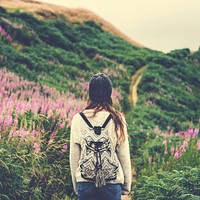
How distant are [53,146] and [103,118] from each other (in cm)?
399

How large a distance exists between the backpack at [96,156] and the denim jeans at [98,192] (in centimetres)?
8

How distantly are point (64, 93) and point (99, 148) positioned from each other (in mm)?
12543

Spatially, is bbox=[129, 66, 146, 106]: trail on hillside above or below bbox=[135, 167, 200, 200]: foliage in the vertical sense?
above

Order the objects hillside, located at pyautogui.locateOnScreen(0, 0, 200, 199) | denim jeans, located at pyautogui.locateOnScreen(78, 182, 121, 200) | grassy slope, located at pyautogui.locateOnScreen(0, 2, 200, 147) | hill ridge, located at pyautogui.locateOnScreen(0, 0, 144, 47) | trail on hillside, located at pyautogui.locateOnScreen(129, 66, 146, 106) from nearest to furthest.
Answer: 1. denim jeans, located at pyautogui.locateOnScreen(78, 182, 121, 200)
2. hillside, located at pyautogui.locateOnScreen(0, 0, 200, 199)
3. grassy slope, located at pyautogui.locateOnScreen(0, 2, 200, 147)
4. trail on hillside, located at pyautogui.locateOnScreen(129, 66, 146, 106)
5. hill ridge, located at pyautogui.locateOnScreen(0, 0, 144, 47)

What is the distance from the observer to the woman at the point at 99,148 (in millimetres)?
4789

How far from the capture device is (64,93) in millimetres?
17250

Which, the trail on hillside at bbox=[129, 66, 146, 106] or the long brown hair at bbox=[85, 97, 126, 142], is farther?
the trail on hillside at bbox=[129, 66, 146, 106]

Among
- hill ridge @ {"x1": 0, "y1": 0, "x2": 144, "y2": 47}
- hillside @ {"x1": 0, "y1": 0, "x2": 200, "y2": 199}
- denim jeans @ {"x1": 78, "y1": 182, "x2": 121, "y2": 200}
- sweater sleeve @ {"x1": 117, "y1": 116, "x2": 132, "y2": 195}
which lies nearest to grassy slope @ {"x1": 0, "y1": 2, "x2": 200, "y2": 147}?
hillside @ {"x1": 0, "y1": 0, "x2": 200, "y2": 199}

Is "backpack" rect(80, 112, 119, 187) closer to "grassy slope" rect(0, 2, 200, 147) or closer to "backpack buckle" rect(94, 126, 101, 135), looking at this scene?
"backpack buckle" rect(94, 126, 101, 135)

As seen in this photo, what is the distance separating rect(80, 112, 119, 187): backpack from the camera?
15.7ft

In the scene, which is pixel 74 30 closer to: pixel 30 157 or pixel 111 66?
pixel 111 66

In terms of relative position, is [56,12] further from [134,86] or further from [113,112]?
[113,112]

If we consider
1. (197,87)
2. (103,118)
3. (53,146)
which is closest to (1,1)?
(197,87)

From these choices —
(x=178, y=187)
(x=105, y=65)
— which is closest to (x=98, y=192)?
(x=178, y=187)
